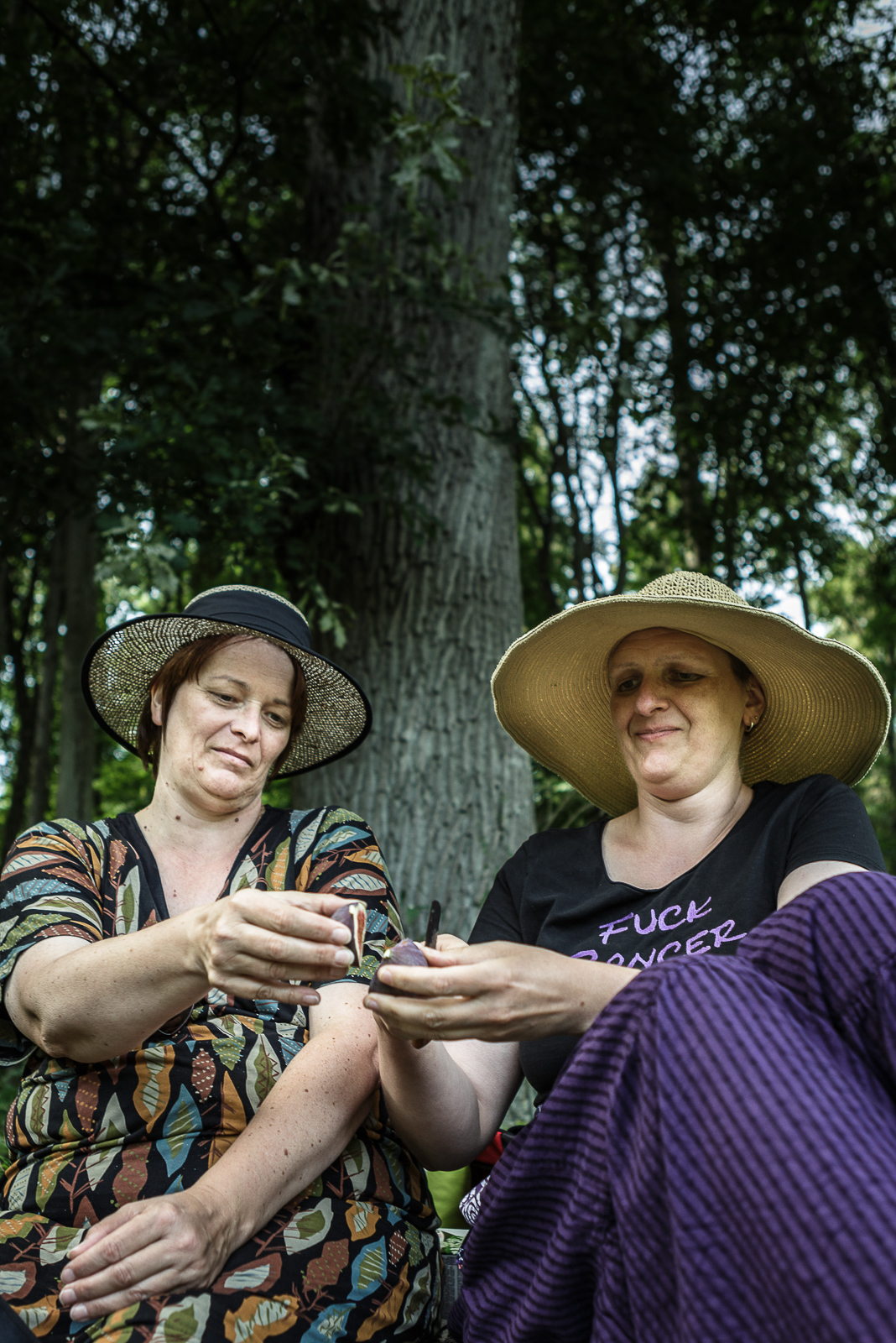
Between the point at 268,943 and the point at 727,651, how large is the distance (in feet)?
4.18

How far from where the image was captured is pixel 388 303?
447 centimetres

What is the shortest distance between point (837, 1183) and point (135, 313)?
403 centimetres

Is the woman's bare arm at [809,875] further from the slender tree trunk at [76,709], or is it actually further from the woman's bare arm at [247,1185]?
the slender tree trunk at [76,709]

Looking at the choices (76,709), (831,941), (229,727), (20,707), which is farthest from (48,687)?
(831,941)

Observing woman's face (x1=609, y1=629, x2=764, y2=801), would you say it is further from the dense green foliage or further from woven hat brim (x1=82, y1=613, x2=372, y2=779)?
the dense green foliage

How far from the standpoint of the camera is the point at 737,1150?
3.64 ft

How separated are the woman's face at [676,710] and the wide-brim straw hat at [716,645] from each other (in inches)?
1.7

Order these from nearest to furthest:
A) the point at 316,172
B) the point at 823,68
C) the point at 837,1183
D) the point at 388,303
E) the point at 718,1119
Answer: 1. the point at 837,1183
2. the point at 718,1119
3. the point at 388,303
4. the point at 316,172
5. the point at 823,68

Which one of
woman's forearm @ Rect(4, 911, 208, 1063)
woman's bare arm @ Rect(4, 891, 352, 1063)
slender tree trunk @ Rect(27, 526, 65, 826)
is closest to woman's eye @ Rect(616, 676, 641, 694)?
woman's bare arm @ Rect(4, 891, 352, 1063)

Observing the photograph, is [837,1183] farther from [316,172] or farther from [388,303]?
[316,172]

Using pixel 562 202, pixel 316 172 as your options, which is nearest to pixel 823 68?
pixel 562 202

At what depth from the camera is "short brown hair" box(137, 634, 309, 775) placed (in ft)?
7.61

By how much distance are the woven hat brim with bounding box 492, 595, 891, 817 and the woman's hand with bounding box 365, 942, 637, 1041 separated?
0.84 m

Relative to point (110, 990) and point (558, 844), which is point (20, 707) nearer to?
point (558, 844)
